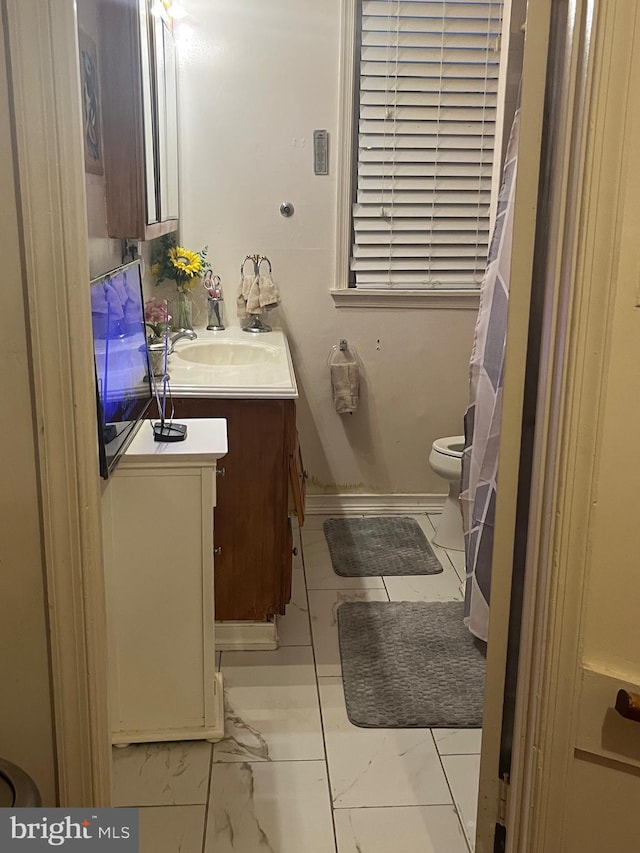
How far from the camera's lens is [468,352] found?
12.9ft

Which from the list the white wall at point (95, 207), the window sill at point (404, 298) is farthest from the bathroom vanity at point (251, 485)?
the window sill at point (404, 298)

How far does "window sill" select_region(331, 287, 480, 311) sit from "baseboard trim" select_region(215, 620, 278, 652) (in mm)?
1654

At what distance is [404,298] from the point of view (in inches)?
152

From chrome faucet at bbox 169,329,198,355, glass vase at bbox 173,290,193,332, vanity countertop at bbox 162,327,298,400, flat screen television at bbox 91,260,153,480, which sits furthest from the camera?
glass vase at bbox 173,290,193,332

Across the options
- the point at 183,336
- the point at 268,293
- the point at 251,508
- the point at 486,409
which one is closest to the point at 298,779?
the point at 251,508

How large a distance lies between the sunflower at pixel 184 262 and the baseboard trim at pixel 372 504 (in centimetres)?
124

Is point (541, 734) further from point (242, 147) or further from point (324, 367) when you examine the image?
point (242, 147)

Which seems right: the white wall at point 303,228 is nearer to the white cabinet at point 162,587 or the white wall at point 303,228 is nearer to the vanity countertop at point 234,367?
the vanity countertop at point 234,367

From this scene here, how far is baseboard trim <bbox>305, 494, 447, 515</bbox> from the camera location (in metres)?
4.07

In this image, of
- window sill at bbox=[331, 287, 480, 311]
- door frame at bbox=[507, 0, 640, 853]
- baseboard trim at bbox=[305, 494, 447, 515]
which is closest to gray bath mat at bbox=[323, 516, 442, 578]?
baseboard trim at bbox=[305, 494, 447, 515]

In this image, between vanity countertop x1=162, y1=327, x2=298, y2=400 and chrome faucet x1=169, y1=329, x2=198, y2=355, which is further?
chrome faucet x1=169, y1=329, x2=198, y2=355

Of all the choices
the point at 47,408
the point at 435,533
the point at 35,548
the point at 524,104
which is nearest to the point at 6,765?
the point at 35,548

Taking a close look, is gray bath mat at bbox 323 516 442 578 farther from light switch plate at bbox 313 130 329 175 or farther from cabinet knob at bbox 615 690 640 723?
cabinet knob at bbox 615 690 640 723

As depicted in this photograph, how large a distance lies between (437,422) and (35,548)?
9.44ft
